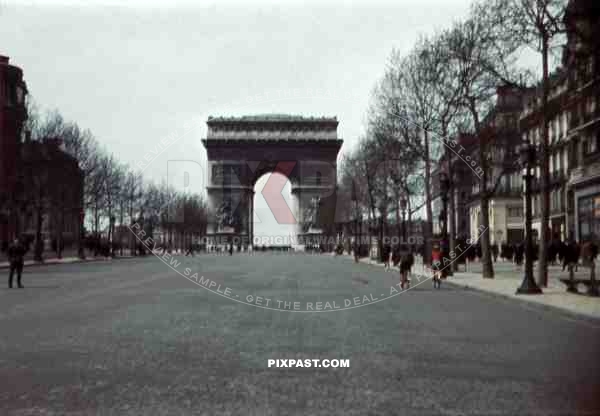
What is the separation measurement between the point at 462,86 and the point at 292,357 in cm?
2347

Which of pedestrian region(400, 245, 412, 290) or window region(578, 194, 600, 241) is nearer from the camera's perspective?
pedestrian region(400, 245, 412, 290)

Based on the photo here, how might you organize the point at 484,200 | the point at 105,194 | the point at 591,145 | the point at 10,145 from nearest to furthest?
the point at 484,200
the point at 591,145
the point at 10,145
the point at 105,194

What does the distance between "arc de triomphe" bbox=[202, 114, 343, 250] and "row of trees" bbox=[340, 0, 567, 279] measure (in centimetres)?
2150

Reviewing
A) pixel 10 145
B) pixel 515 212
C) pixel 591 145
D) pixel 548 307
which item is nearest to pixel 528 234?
pixel 548 307

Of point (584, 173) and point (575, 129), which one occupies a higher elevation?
point (575, 129)

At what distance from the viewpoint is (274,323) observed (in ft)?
45.7

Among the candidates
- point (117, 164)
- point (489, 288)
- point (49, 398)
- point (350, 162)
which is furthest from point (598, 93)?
point (117, 164)

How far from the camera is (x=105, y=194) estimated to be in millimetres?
72562

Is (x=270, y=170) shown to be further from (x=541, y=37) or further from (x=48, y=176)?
(x=541, y=37)

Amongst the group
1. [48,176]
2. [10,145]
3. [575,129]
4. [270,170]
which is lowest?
[48,176]

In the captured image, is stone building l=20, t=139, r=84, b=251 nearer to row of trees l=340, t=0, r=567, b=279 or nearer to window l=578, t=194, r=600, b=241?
row of trees l=340, t=0, r=567, b=279

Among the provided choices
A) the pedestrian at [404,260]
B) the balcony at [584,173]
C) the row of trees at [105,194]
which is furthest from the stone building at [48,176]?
the pedestrian at [404,260]

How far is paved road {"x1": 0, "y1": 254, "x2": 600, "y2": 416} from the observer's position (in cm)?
705

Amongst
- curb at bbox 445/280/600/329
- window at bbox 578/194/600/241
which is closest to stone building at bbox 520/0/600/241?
window at bbox 578/194/600/241
